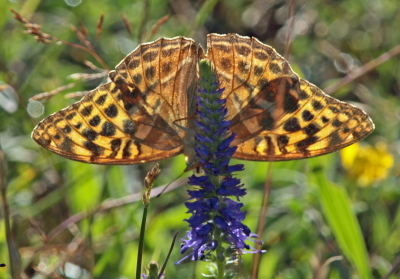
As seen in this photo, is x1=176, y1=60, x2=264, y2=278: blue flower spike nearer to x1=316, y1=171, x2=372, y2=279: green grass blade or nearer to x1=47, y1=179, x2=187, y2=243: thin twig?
x1=316, y1=171, x2=372, y2=279: green grass blade

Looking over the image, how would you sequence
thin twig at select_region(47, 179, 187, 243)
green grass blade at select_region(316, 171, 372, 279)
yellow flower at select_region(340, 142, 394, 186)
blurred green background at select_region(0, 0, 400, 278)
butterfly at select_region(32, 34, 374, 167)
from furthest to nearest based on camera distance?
yellow flower at select_region(340, 142, 394, 186)
thin twig at select_region(47, 179, 187, 243)
blurred green background at select_region(0, 0, 400, 278)
green grass blade at select_region(316, 171, 372, 279)
butterfly at select_region(32, 34, 374, 167)

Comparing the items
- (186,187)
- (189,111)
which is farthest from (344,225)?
(186,187)

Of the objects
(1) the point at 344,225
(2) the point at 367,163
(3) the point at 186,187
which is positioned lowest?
(1) the point at 344,225

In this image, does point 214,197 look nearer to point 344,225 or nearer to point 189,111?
point 189,111

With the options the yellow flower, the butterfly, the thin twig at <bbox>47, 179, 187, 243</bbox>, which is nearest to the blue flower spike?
the butterfly

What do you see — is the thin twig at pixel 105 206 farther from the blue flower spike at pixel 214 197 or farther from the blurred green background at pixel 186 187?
the blue flower spike at pixel 214 197
